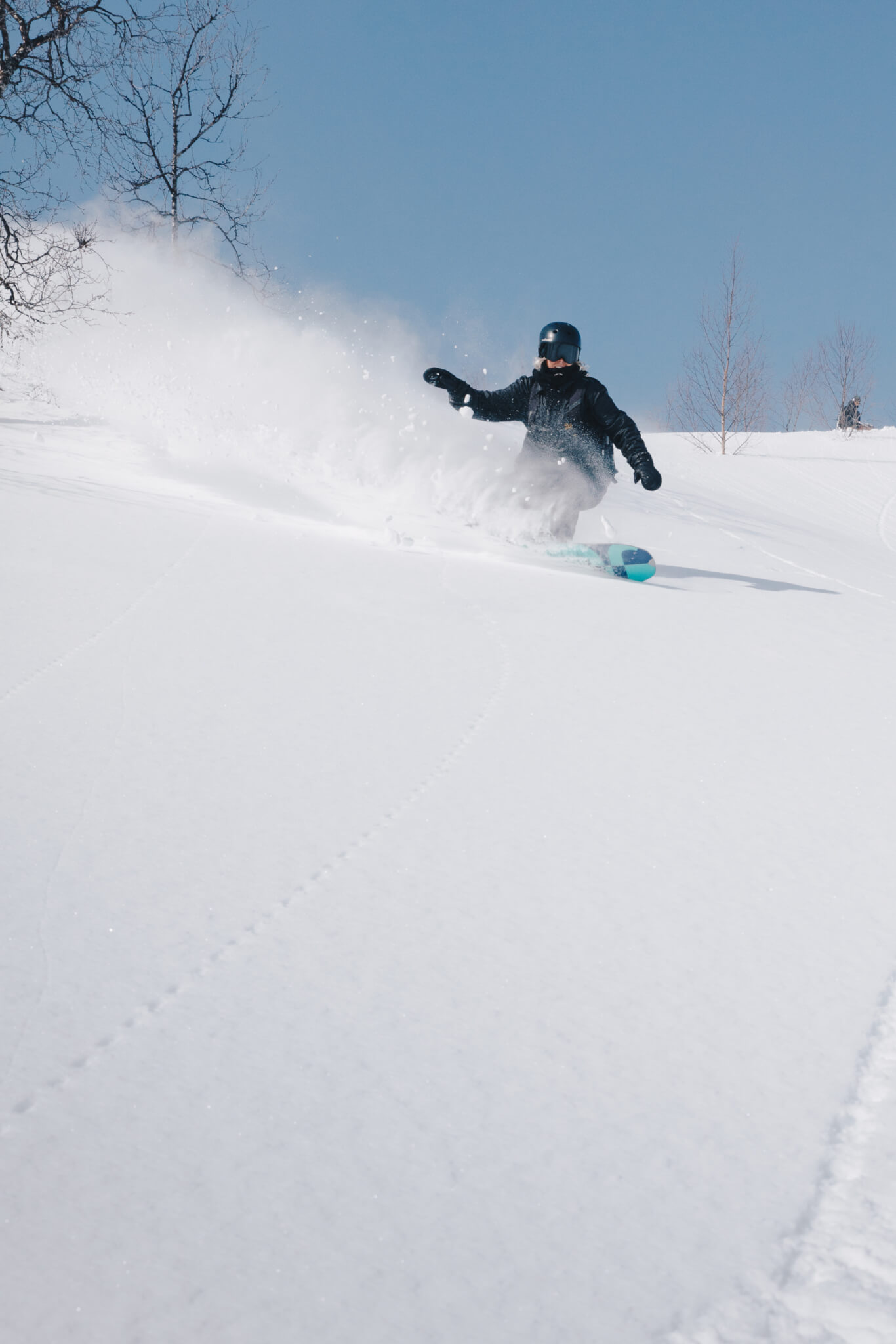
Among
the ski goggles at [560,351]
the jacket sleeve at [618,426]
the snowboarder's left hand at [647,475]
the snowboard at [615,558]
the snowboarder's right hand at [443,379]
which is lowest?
the snowboard at [615,558]

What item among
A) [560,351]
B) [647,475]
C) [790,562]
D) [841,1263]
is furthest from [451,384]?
[841,1263]

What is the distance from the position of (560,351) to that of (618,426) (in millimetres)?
577

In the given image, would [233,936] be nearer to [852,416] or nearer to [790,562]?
[790,562]

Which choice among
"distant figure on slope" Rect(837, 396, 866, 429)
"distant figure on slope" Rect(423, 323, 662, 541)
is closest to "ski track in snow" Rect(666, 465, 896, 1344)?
"distant figure on slope" Rect(423, 323, 662, 541)

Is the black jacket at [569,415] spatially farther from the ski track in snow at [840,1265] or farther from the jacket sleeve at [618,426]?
the ski track in snow at [840,1265]

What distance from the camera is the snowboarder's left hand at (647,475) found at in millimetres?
5605

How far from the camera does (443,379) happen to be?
6051 millimetres

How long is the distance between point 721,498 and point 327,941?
12.2m

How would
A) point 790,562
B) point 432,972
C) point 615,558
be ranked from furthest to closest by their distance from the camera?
1. point 790,562
2. point 615,558
3. point 432,972

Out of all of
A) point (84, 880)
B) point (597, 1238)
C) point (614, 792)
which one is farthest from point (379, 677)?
point (597, 1238)

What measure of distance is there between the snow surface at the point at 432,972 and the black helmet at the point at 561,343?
2185 mm

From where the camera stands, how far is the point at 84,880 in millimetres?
1876

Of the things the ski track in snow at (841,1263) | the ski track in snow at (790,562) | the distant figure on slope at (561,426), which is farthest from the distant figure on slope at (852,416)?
the ski track in snow at (841,1263)

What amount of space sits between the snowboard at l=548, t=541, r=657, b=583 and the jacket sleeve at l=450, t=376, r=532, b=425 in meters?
0.90
